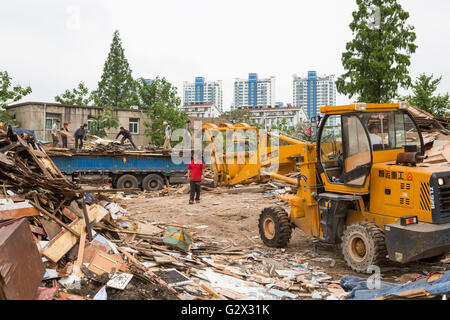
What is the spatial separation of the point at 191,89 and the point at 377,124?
427 ft

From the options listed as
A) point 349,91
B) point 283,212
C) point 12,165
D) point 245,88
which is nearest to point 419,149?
point 283,212

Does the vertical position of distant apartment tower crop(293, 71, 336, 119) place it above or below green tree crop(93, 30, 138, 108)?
above

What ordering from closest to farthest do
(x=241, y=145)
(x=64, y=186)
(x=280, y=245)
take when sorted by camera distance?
(x=64, y=186)
(x=280, y=245)
(x=241, y=145)

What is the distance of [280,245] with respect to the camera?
8.72 m

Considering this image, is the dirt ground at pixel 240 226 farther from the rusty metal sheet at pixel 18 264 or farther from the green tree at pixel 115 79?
the green tree at pixel 115 79

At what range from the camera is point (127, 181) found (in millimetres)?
18844

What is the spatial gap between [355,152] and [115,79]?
4858 cm

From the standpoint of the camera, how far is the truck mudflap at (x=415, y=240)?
6.15 m

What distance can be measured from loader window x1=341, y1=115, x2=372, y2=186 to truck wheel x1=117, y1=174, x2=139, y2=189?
13057 mm

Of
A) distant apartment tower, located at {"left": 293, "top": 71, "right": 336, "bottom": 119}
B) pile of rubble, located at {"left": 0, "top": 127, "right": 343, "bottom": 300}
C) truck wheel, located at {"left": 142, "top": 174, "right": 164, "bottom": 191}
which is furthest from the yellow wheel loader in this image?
distant apartment tower, located at {"left": 293, "top": 71, "right": 336, "bottom": 119}

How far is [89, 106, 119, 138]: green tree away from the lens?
103ft

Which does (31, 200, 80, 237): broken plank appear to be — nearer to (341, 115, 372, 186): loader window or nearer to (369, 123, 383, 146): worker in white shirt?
(341, 115, 372, 186): loader window

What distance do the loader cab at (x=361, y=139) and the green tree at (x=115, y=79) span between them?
4658cm
